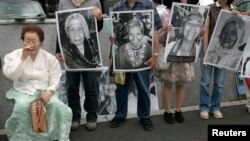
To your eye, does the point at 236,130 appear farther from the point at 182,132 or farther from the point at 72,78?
the point at 72,78

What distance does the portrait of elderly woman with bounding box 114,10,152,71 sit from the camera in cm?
434

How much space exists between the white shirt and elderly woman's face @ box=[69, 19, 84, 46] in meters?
0.32

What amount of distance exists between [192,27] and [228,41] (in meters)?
0.55

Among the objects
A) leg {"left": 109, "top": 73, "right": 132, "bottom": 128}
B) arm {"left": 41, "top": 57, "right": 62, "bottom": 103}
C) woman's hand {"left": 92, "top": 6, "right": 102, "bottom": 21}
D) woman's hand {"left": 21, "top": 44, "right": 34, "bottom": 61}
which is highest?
woman's hand {"left": 92, "top": 6, "right": 102, "bottom": 21}

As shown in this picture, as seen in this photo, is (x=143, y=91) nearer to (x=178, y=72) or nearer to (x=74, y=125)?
(x=178, y=72)

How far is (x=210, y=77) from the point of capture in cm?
498

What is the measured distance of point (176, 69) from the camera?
Answer: 15.3 ft

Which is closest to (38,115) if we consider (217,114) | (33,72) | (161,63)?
(33,72)

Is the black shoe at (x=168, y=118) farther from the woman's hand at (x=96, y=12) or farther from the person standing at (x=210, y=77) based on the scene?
the woman's hand at (x=96, y=12)

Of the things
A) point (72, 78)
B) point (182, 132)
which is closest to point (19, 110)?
point (72, 78)

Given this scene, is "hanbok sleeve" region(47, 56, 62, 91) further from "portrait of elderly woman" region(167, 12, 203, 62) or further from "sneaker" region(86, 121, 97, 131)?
"portrait of elderly woman" region(167, 12, 203, 62)

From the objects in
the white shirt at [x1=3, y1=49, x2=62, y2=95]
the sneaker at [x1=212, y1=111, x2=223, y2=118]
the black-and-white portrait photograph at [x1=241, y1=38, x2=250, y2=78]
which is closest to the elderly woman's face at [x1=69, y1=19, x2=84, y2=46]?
the white shirt at [x1=3, y1=49, x2=62, y2=95]

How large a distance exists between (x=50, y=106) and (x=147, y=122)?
130cm

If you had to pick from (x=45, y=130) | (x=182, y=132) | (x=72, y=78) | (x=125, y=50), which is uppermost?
(x=125, y=50)
